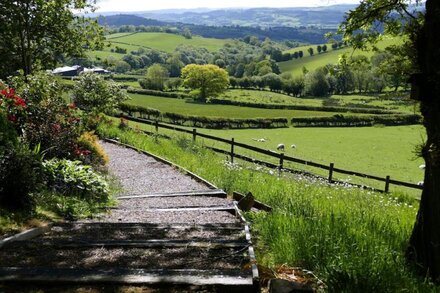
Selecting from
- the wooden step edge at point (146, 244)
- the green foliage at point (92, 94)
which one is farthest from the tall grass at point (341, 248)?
the green foliage at point (92, 94)

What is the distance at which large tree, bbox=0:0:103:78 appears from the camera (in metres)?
17.1

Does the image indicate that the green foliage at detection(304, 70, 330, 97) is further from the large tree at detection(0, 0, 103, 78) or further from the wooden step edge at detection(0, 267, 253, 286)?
the wooden step edge at detection(0, 267, 253, 286)

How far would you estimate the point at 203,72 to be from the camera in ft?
336

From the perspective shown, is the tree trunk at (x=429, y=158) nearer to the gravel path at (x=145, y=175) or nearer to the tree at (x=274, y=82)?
the gravel path at (x=145, y=175)

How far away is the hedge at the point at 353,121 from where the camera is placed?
63.5 metres

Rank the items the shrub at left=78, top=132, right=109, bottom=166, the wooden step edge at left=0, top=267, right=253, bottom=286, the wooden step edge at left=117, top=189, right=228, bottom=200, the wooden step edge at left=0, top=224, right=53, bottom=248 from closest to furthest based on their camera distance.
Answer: the wooden step edge at left=0, top=267, right=253, bottom=286 < the wooden step edge at left=0, top=224, right=53, bottom=248 < the wooden step edge at left=117, top=189, right=228, bottom=200 < the shrub at left=78, top=132, right=109, bottom=166

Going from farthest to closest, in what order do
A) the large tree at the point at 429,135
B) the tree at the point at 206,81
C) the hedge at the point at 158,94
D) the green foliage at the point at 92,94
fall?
1. the tree at the point at 206,81
2. the hedge at the point at 158,94
3. the green foliage at the point at 92,94
4. the large tree at the point at 429,135

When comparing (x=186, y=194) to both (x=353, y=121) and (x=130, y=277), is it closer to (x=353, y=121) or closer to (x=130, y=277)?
(x=130, y=277)

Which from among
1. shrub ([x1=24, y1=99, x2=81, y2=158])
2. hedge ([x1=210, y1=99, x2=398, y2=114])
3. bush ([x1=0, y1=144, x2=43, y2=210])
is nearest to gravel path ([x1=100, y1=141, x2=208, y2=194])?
shrub ([x1=24, y1=99, x2=81, y2=158])

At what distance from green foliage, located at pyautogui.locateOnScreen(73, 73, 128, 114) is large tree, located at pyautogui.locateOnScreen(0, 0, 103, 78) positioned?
4.33 metres

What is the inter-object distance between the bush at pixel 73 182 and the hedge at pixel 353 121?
54.7 metres

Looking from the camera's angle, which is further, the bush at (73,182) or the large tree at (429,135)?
the bush at (73,182)

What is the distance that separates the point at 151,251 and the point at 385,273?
8.73 feet

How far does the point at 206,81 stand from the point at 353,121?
44.4 metres
